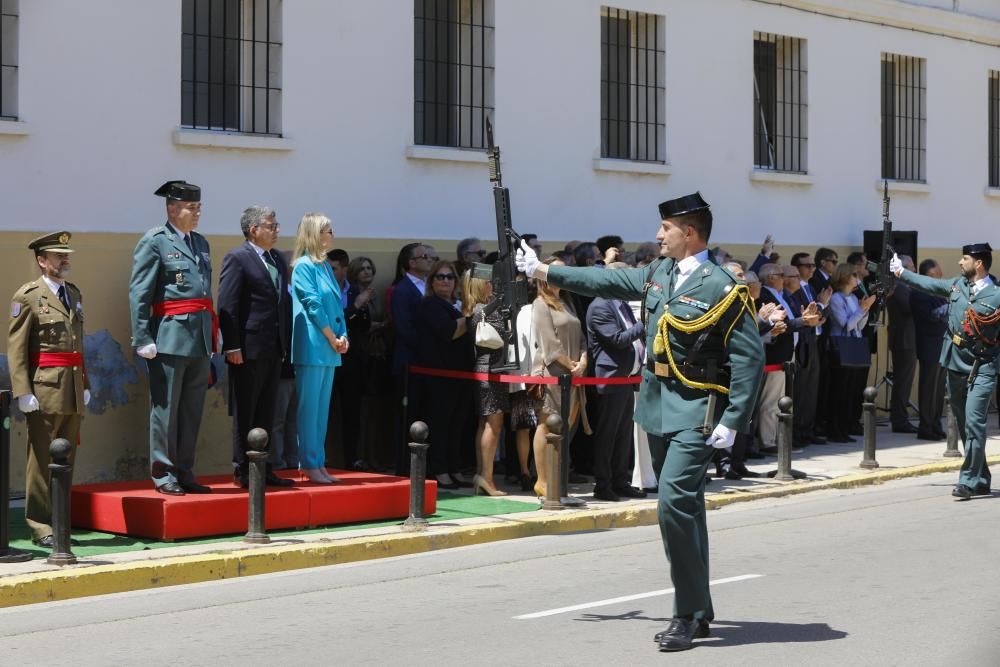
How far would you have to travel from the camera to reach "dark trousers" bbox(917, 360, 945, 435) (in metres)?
20.2

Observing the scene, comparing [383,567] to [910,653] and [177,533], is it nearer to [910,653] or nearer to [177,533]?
A: [177,533]

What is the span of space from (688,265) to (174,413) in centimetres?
485

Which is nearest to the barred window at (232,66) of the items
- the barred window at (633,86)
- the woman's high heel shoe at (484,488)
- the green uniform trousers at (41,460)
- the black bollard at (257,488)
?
the woman's high heel shoe at (484,488)

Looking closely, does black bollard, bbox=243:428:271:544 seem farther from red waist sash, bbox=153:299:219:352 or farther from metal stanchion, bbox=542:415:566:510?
metal stanchion, bbox=542:415:566:510

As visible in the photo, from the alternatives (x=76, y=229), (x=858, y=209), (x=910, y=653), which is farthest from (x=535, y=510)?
(x=858, y=209)

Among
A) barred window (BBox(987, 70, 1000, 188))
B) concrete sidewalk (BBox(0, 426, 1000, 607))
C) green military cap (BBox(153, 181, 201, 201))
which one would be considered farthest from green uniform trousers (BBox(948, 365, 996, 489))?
barred window (BBox(987, 70, 1000, 188))

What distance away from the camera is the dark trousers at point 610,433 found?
13.9 metres

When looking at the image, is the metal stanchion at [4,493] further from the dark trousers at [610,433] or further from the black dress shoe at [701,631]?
the dark trousers at [610,433]

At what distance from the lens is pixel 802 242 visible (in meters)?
21.2

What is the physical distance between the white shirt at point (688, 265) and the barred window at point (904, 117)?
1529 centimetres

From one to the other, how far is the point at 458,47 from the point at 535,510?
5.99 m

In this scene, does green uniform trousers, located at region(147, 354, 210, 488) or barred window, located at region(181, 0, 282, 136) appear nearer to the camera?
green uniform trousers, located at region(147, 354, 210, 488)

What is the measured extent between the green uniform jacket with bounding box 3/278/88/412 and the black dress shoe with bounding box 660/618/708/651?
189 inches

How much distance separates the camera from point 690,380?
846 cm
